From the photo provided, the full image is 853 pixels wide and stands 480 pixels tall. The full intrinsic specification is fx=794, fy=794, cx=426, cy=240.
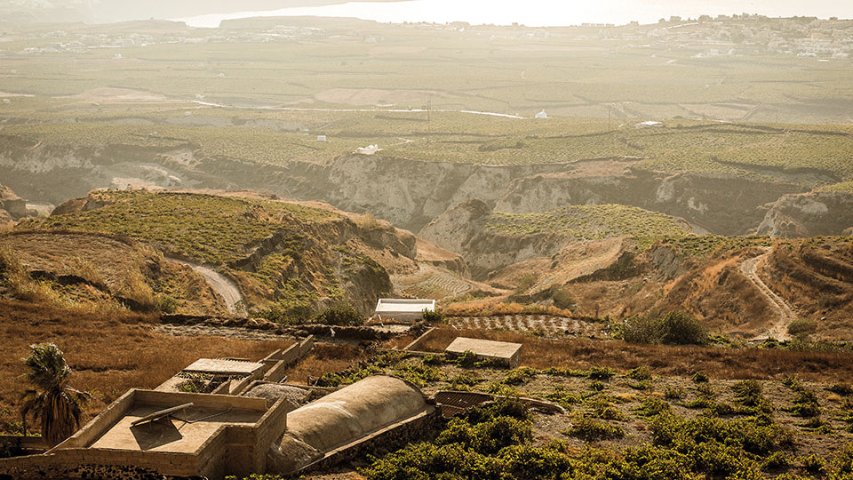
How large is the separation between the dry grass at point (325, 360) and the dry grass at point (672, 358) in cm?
274

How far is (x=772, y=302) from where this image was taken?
39.7m

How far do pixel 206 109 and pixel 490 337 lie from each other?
497 feet

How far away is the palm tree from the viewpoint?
1753 cm

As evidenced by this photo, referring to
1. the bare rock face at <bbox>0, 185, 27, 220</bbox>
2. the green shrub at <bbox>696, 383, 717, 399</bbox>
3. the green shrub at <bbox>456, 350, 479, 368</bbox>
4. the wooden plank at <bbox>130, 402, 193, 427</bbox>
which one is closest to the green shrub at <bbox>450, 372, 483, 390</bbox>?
the green shrub at <bbox>456, 350, 479, 368</bbox>

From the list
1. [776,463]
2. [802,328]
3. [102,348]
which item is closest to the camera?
[776,463]

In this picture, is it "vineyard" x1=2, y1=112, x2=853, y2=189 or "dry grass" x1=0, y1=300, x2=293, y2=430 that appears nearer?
"dry grass" x1=0, y1=300, x2=293, y2=430

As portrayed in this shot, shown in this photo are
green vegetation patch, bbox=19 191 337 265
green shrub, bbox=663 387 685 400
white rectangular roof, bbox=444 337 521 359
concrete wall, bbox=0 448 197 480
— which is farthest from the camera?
green vegetation patch, bbox=19 191 337 265

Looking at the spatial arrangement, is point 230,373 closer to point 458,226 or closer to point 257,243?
point 257,243

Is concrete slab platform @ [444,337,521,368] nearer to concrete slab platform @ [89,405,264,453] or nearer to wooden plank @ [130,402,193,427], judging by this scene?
concrete slab platform @ [89,405,264,453]

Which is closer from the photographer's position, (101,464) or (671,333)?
(101,464)

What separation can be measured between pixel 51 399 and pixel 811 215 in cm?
7376

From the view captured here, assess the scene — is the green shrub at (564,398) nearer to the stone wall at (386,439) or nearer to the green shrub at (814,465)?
the stone wall at (386,439)

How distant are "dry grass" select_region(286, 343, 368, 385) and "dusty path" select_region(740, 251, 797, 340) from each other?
63.1 feet

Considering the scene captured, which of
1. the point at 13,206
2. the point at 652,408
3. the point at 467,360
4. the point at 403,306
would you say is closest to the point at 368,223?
the point at 403,306
